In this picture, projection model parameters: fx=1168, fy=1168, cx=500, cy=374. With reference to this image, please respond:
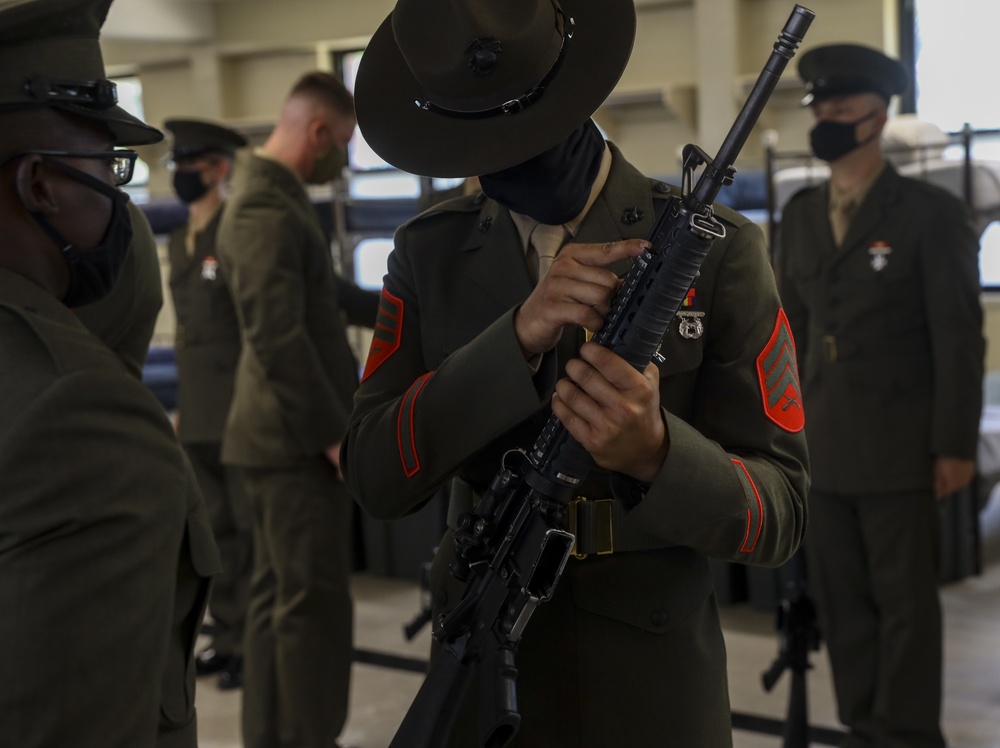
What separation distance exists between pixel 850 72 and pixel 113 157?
2523 mm

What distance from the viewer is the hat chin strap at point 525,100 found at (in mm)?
1255

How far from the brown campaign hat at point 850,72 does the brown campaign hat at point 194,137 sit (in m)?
2.07

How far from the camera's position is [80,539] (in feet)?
3.31

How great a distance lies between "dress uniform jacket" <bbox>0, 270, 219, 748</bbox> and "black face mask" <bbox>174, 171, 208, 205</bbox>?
10.4ft

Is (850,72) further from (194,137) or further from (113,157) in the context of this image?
(113,157)

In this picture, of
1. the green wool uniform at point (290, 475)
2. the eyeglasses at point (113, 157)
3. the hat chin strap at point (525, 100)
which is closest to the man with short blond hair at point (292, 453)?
the green wool uniform at point (290, 475)

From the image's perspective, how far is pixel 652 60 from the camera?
8016mm

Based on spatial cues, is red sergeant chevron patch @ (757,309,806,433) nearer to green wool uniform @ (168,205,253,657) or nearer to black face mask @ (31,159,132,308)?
black face mask @ (31,159,132,308)

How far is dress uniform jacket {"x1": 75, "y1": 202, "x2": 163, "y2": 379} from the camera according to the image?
1725 mm

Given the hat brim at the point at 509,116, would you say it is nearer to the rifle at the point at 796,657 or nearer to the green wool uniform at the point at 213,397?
the rifle at the point at 796,657

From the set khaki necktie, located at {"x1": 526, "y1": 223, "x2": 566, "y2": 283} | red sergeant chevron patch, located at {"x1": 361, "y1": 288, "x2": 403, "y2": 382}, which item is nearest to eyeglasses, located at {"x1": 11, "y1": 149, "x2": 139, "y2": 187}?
red sergeant chevron patch, located at {"x1": 361, "y1": 288, "x2": 403, "y2": 382}

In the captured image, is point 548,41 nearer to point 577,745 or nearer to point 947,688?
point 577,745

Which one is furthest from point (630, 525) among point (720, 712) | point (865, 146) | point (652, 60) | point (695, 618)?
point (652, 60)

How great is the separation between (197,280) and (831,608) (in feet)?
7.67
